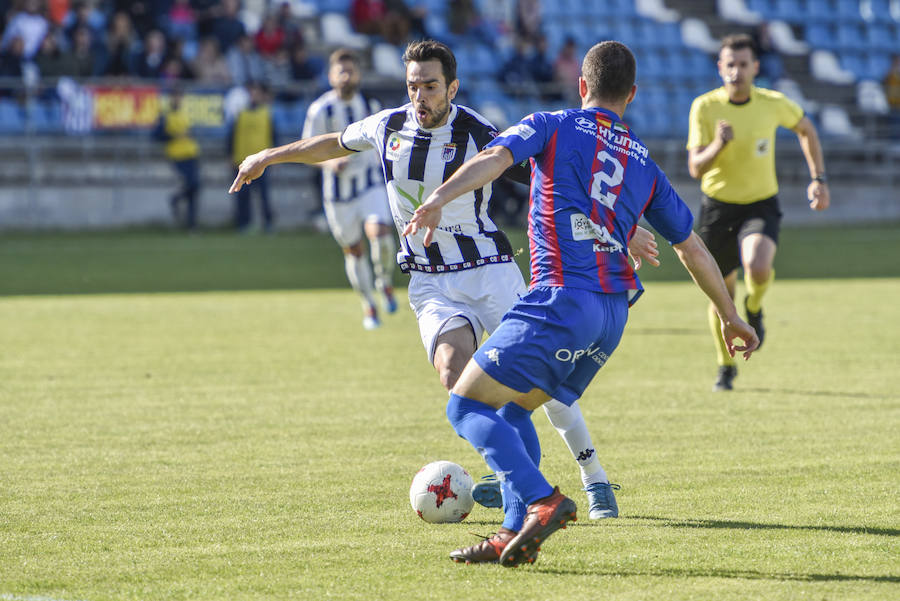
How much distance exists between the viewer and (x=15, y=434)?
7273 millimetres

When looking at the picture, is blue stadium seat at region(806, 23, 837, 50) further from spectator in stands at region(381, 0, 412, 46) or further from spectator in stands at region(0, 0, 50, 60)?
spectator in stands at region(0, 0, 50, 60)

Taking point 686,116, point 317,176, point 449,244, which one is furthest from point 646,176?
point 686,116

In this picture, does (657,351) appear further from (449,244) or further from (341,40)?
(341,40)

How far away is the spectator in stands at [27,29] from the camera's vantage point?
22641 millimetres

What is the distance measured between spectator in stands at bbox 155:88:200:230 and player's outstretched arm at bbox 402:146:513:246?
19004 mm

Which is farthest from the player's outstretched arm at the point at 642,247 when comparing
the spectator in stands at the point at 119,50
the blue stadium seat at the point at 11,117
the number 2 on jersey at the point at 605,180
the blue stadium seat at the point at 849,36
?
the blue stadium seat at the point at 849,36

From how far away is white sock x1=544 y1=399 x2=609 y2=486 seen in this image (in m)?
5.50

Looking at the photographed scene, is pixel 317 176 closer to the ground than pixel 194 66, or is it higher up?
closer to the ground

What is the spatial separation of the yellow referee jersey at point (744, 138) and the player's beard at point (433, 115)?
3842mm

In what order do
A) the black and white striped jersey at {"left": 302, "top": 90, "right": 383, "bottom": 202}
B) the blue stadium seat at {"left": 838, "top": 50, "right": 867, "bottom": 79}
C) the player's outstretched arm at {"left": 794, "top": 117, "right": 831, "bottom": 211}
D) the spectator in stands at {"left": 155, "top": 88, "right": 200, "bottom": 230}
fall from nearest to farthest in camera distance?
the player's outstretched arm at {"left": 794, "top": 117, "right": 831, "bottom": 211} → the black and white striped jersey at {"left": 302, "top": 90, "right": 383, "bottom": 202} → the spectator in stands at {"left": 155, "top": 88, "right": 200, "bottom": 230} → the blue stadium seat at {"left": 838, "top": 50, "right": 867, "bottom": 79}

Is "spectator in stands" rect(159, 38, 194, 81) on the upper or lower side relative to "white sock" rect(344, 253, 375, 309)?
upper

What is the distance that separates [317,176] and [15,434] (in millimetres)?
17151

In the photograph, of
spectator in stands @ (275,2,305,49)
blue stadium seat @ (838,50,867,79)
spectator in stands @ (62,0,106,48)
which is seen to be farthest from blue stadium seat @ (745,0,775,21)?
spectator in stands @ (62,0,106,48)

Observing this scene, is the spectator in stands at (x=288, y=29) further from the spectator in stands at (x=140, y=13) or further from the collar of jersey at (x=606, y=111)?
the collar of jersey at (x=606, y=111)
